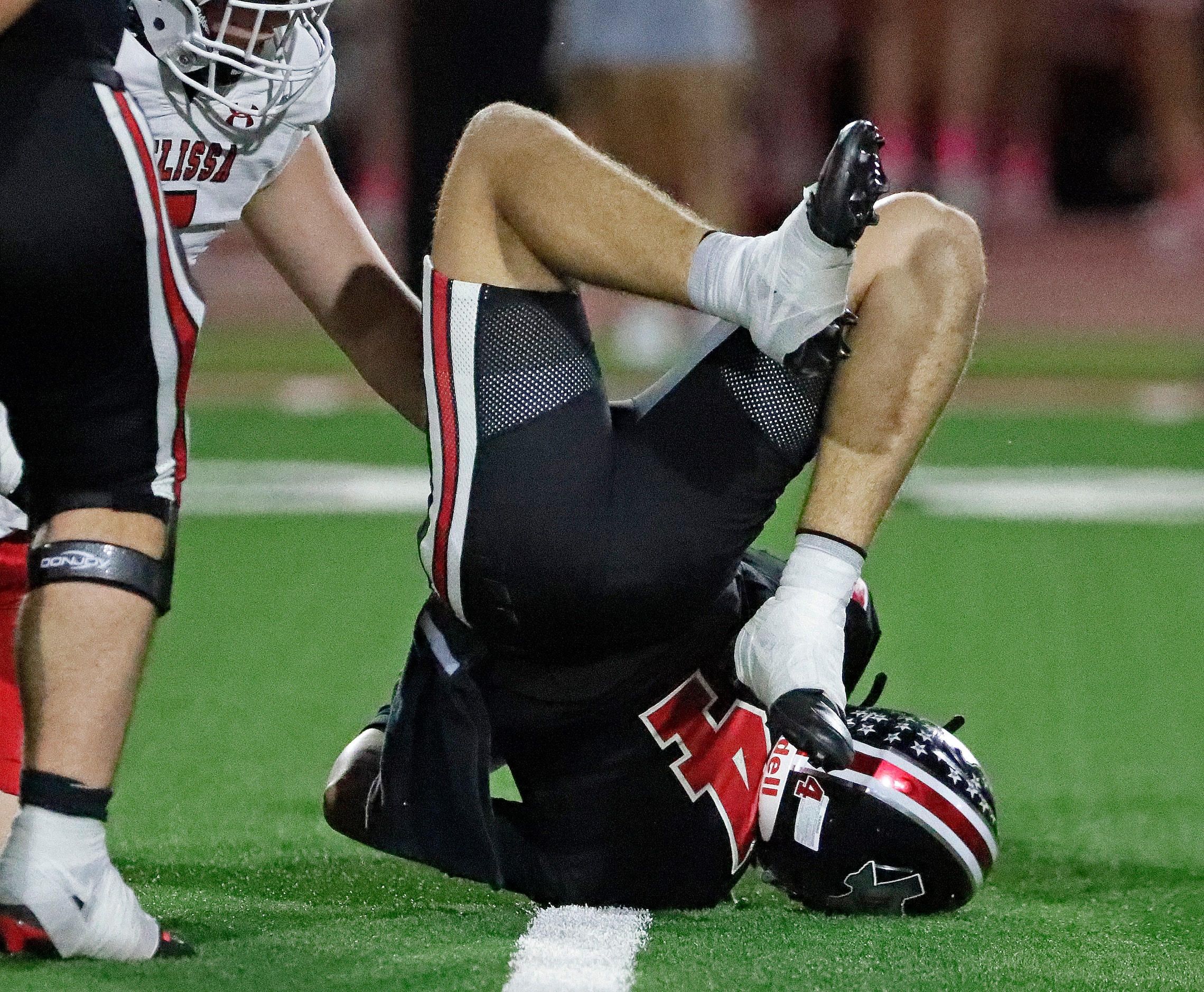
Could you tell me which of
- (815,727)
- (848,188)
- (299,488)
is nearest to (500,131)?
(848,188)

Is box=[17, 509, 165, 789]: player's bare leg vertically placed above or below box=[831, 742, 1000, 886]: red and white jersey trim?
above

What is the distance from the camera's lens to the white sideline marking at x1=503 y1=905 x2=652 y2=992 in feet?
7.47

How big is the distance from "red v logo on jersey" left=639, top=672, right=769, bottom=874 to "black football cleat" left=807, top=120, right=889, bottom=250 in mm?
601

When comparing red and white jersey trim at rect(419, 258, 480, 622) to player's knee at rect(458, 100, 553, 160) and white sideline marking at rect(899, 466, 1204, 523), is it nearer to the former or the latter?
player's knee at rect(458, 100, 553, 160)

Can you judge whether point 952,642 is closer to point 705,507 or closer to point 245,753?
point 245,753

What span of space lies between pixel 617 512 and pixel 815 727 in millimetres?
345

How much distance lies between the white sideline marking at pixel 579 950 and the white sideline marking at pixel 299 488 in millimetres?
3163

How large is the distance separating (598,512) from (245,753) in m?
1.16

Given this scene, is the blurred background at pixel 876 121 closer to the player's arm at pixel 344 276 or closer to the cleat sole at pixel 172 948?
the player's arm at pixel 344 276

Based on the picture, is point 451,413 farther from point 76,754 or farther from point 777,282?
point 76,754

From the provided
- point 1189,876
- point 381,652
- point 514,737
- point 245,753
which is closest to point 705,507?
point 514,737

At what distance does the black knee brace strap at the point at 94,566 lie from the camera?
7.75 ft

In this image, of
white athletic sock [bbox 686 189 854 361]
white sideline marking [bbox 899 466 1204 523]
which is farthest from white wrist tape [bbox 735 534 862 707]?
white sideline marking [bbox 899 466 1204 523]

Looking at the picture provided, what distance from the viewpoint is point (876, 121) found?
38.0 ft
